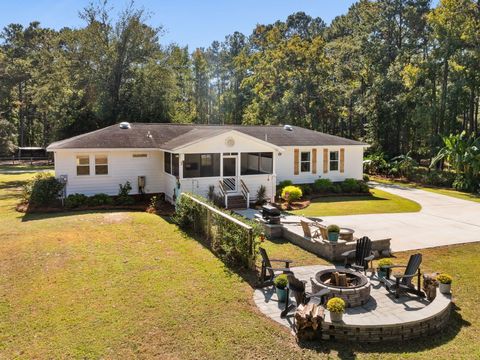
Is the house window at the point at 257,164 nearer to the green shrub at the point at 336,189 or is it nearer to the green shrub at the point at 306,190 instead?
the green shrub at the point at 306,190

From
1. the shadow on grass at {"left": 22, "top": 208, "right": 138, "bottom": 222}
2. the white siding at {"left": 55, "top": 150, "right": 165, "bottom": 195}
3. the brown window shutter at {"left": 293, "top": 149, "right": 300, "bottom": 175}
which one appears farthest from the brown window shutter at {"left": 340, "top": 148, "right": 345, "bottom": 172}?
the shadow on grass at {"left": 22, "top": 208, "right": 138, "bottom": 222}

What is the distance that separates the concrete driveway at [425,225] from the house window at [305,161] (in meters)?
7.32

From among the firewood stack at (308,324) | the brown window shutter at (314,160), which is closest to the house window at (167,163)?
the brown window shutter at (314,160)

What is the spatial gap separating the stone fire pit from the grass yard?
1292 mm

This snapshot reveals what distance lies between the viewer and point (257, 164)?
2464cm

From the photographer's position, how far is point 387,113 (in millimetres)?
38562

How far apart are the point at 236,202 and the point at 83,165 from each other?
8162 mm

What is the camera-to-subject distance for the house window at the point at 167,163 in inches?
792

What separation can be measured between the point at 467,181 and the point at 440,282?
66.4 ft

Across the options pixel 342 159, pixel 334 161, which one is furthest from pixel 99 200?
pixel 342 159

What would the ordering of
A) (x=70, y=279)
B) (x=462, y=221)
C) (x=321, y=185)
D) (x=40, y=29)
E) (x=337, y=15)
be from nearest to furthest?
(x=70, y=279) < (x=462, y=221) < (x=321, y=185) < (x=40, y=29) < (x=337, y=15)

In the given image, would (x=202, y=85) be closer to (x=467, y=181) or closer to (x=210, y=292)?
(x=467, y=181)

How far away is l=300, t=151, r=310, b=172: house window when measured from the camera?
25375mm

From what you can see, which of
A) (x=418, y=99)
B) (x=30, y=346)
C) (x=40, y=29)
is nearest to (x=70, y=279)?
(x=30, y=346)
